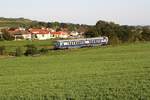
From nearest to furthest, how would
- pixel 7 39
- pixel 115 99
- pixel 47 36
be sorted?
pixel 115 99 → pixel 7 39 → pixel 47 36

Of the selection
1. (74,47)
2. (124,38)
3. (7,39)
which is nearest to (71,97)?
(74,47)

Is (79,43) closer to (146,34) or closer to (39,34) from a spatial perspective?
(146,34)

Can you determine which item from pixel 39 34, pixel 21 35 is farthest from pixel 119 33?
pixel 39 34

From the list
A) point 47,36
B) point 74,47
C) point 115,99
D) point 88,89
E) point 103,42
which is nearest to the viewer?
point 115,99

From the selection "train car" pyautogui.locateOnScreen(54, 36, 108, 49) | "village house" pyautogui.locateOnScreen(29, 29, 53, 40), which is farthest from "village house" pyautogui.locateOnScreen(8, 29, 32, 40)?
"train car" pyautogui.locateOnScreen(54, 36, 108, 49)

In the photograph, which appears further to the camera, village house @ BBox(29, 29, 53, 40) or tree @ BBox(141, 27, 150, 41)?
village house @ BBox(29, 29, 53, 40)

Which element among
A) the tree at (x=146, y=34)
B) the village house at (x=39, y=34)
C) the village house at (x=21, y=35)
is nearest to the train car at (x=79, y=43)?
the tree at (x=146, y=34)

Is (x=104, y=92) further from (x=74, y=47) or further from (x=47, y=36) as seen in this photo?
(x=47, y=36)

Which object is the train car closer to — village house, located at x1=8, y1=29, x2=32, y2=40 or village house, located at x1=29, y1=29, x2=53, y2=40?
village house, located at x1=8, y1=29, x2=32, y2=40

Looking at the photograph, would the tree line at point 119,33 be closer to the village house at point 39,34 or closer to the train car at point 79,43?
the train car at point 79,43

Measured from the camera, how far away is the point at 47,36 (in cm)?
16862

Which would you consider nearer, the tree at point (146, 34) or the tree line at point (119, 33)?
the tree line at point (119, 33)

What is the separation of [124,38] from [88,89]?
94.6 m

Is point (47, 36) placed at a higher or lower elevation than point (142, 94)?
lower
